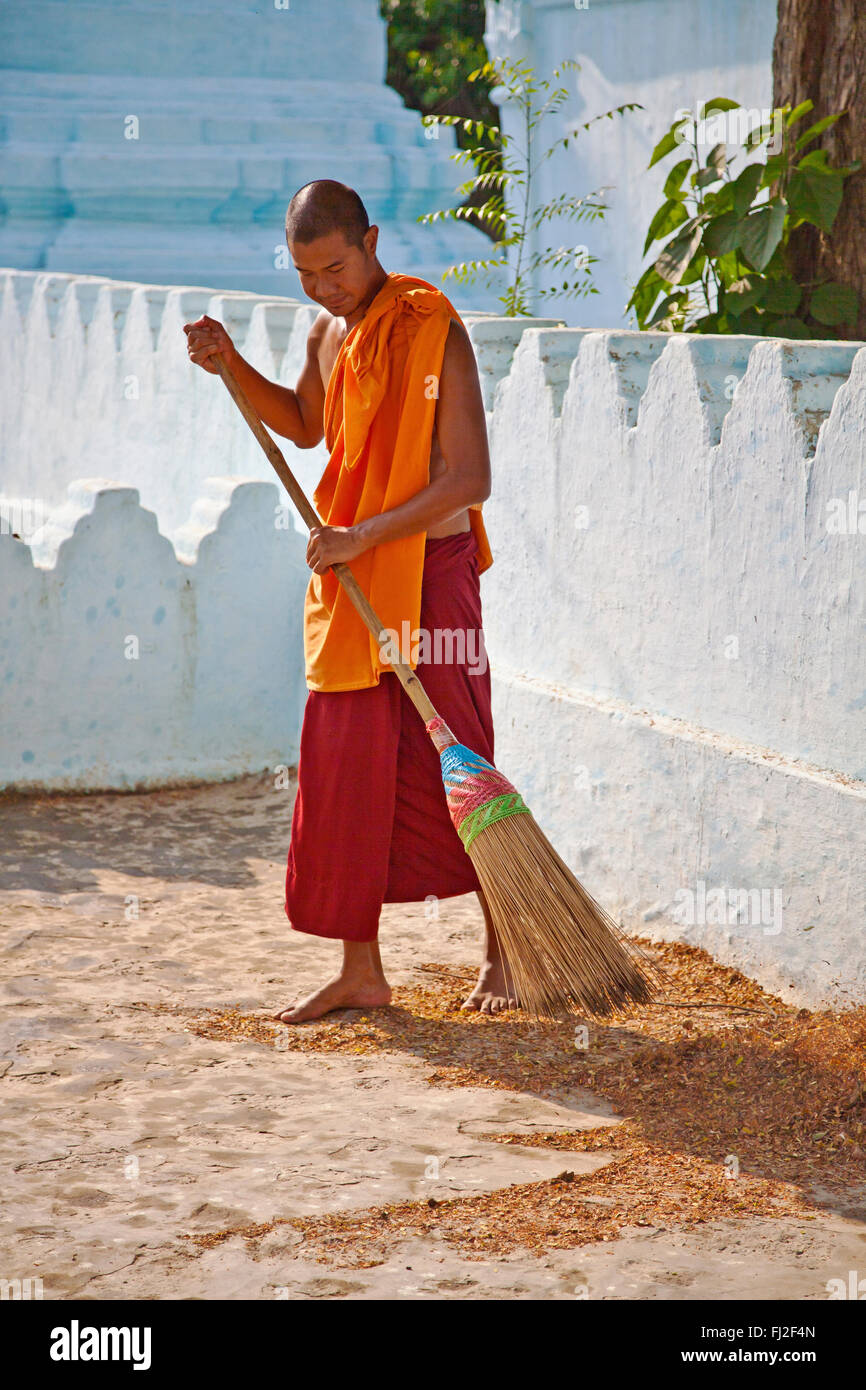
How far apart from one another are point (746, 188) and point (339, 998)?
8.47ft

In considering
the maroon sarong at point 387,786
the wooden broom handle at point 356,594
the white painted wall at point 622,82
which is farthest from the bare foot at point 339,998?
the white painted wall at point 622,82

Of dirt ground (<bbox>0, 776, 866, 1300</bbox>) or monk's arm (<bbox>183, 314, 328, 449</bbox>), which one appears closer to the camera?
dirt ground (<bbox>0, 776, 866, 1300</bbox>)

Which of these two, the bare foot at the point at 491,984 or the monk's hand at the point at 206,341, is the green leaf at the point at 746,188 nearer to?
the monk's hand at the point at 206,341

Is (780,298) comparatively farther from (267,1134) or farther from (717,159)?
(267,1134)

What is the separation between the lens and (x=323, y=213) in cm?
353

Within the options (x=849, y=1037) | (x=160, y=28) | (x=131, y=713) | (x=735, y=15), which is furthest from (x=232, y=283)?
(x=849, y=1037)

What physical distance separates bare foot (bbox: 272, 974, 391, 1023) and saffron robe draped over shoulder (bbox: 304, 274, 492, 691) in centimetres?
71

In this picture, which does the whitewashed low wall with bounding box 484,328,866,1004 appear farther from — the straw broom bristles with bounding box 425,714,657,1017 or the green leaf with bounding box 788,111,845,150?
the green leaf with bounding box 788,111,845,150

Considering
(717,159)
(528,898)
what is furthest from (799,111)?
(528,898)

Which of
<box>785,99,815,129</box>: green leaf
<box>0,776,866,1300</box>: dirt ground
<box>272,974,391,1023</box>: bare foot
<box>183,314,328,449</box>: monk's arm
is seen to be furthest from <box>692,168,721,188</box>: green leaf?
<box>272,974,391,1023</box>: bare foot

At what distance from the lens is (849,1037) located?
138 inches

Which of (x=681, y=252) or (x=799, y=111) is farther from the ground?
(x=799, y=111)

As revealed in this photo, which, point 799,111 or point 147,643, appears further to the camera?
point 147,643

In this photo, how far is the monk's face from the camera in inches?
141
